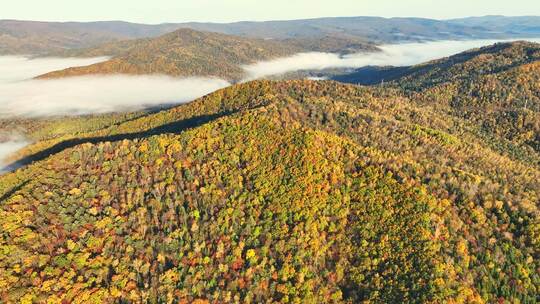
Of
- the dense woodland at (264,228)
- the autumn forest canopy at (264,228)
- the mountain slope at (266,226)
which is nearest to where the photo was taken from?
the autumn forest canopy at (264,228)

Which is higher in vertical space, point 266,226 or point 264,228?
point 266,226

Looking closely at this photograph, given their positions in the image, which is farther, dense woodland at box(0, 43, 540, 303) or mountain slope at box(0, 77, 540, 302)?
mountain slope at box(0, 77, 540, 302)

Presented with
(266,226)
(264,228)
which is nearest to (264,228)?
(264,228)

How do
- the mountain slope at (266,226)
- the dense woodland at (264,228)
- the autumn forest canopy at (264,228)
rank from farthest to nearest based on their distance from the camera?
the mountain slope at (266,226) < the dense woodland at (264,228) < the autumn forest canopy at (264,228)

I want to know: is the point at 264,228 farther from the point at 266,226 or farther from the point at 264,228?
the point at 266,226

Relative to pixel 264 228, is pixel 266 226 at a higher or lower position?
higher

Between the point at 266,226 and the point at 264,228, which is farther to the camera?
the point at 266,226

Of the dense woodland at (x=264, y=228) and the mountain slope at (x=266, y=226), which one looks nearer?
the dense woodland at (x=264, y=228)

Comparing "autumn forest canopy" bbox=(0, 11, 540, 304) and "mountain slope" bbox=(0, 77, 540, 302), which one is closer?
"autumn forest canopy" bbox=(0, 11, 540, 304)

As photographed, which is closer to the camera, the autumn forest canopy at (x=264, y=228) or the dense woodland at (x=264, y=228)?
the autumn forest canopy at (x=264, y=228)

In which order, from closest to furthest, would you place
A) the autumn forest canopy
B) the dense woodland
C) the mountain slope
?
the autumn forest canopy → the dense woodland → the mountain slope

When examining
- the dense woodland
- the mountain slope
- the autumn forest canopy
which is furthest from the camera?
the mountain slope

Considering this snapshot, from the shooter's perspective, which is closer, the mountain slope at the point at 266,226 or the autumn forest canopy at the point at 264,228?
the autumn forest canopy at the point at 264,228
